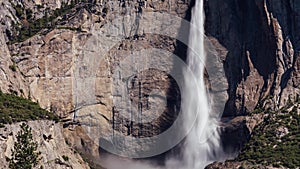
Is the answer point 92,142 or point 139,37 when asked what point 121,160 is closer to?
point 92,142

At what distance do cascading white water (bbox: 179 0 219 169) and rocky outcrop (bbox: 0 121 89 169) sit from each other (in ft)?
39.1

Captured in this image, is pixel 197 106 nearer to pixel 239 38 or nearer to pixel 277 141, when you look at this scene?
pixel 239 38

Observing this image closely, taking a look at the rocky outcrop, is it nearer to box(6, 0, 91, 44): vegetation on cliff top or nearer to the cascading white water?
box(6, 0, 91, 44): vegetation on cliff top

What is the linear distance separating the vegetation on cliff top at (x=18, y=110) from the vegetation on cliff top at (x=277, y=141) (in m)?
16.5

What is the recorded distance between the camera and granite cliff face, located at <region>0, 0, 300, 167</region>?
112375 millimetres

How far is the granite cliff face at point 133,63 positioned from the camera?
369 ft

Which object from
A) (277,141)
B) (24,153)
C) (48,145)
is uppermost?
(48,145)

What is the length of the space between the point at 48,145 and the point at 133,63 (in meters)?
14.6

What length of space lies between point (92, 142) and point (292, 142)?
19324 millimetres

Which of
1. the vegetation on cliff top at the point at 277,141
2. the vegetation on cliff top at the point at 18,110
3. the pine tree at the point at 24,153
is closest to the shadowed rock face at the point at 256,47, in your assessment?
the vegetation on cliff top at the point at 277,141

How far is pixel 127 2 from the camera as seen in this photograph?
393 ft

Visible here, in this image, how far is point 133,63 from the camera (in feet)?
392

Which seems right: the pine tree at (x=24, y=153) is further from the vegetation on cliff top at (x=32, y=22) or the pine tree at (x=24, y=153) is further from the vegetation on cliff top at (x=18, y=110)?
the vegetation on cliff top at (x=32, y=22)

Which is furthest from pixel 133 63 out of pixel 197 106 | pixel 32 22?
pixel 32 22
